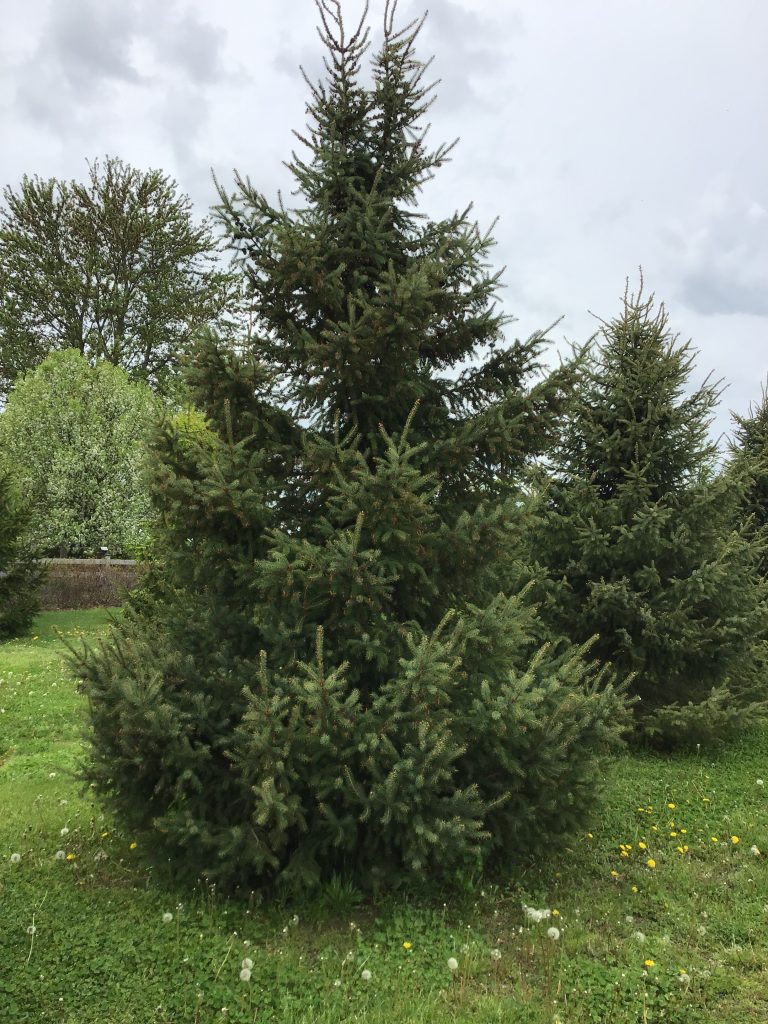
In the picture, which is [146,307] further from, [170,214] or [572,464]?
[572,464]

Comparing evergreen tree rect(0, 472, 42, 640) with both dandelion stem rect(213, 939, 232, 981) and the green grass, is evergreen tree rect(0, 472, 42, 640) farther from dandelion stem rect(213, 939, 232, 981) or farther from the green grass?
dandelion stem rect(213, 939, 232, 981)

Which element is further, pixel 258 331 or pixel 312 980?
pixel 258 331

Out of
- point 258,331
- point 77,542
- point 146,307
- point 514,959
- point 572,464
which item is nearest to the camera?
point 514,959

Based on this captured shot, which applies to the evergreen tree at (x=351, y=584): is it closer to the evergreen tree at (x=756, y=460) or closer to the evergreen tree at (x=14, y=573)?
the evergreen tree at (x=756, y=460)

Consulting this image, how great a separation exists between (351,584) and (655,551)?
522 cm

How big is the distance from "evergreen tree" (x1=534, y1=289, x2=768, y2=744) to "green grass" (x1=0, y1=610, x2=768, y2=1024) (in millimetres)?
2558

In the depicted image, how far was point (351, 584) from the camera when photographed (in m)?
4.43

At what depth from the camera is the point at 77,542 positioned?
76.2ft

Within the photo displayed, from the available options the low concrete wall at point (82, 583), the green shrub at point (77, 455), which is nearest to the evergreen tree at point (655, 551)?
the low concrete wall at point (82, 583)

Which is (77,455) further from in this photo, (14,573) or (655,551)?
(655,551)

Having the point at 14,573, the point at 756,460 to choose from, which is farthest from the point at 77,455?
the point at 756,460

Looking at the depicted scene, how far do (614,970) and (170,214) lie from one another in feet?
112

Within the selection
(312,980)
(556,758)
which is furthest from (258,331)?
(312,980)

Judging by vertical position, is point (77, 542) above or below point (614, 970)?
above
